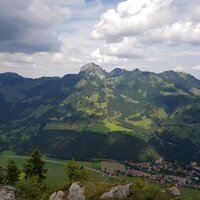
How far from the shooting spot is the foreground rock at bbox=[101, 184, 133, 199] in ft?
156

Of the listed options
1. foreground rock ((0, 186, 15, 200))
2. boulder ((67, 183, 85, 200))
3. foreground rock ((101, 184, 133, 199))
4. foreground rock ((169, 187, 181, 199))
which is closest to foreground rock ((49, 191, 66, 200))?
boulder ((67, 183, 85, 200))

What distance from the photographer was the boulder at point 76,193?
5091 centimetres

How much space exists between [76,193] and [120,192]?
25.0ft

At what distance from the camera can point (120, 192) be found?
1896 inches

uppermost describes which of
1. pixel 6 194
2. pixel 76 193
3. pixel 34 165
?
pixel 76 193

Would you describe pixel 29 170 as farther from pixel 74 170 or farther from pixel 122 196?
pixel 122 196

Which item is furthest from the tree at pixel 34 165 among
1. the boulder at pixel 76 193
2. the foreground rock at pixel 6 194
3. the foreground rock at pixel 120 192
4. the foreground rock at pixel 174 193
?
the foreground rock at pixel 174 193

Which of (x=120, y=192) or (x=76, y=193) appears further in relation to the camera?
(x=76, y=193)

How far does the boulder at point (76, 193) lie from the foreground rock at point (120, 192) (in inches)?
157

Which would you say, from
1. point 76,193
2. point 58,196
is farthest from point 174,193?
point 58,196

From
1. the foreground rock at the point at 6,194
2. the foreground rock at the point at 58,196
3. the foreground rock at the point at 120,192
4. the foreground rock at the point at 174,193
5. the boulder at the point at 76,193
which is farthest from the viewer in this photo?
the foreground rock at the point at 6,194

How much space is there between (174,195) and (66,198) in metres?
16.7

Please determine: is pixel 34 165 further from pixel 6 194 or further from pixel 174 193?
pixel 174 193

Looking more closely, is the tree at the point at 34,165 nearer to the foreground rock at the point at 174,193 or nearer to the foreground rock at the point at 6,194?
the foreground rock at the point at 6,194
